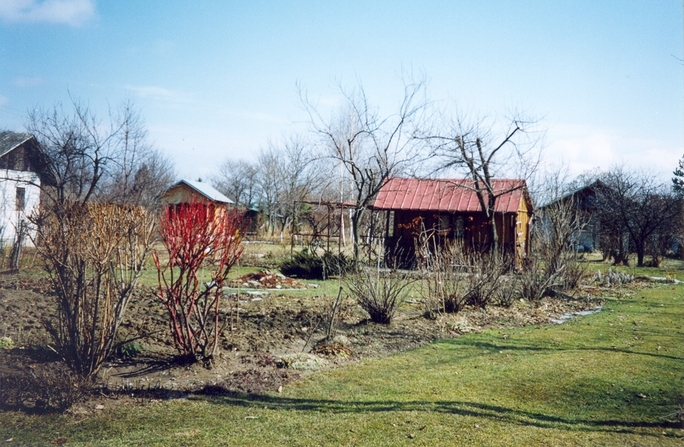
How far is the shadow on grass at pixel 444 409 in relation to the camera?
5.08 m

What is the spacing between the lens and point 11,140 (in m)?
23.0

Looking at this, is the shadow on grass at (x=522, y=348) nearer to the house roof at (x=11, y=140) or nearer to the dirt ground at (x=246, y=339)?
the dirt ground at (x=246, y=339)

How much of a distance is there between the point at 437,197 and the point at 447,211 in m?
0.84

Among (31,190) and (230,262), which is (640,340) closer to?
(230,262)

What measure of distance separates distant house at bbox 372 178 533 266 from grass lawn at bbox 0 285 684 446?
14.9 meters

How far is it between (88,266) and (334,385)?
284 centimetres

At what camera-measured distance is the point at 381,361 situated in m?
7.25

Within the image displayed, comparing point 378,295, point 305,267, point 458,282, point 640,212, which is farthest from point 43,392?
point 640,212

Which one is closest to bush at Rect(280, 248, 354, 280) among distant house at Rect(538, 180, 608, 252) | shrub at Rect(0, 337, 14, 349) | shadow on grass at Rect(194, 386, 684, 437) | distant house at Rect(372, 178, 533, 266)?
distant house at Rect(372, 178, 533, 266)

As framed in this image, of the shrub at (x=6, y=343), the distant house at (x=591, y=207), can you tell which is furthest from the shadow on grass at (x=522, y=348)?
the distant house at (x=591, y=207)

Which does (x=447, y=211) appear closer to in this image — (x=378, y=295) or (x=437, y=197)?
(x=437, y=197)

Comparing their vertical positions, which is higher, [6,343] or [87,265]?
[87,265]

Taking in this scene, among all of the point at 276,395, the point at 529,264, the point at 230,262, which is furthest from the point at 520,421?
the point at 529,264

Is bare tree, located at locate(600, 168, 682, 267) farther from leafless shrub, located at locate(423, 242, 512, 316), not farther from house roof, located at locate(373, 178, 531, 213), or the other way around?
leafless shrub, located at locate(423, 242, 512, 316)
